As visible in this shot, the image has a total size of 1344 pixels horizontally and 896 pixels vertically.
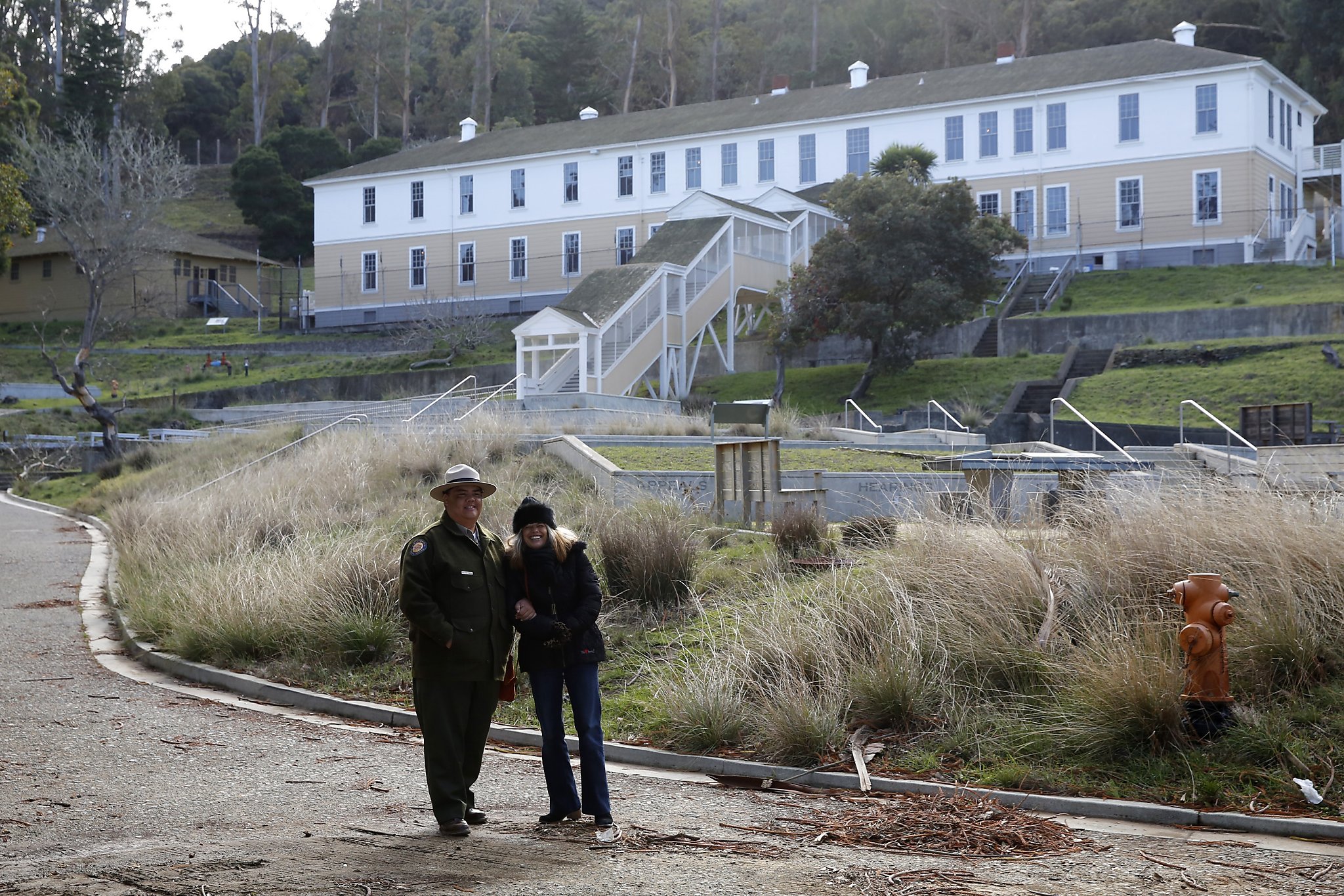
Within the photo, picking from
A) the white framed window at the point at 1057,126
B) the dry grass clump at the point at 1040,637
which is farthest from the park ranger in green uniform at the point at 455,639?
the white framed window at the point at 1057,126

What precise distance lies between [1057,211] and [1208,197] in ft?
16.4

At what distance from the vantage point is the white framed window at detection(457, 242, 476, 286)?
59.3 metres

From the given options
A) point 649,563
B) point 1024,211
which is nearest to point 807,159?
point 1024,211

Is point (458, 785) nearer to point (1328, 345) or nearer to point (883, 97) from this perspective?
point (1328, 345)

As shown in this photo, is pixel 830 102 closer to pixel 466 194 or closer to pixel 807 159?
pixel 807 159

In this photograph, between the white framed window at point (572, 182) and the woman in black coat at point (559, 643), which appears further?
the white framed window at point (572, 182)

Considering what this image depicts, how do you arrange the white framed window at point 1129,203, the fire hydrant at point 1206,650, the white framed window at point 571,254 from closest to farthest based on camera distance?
the fire hydrant at point 1206,650
the white framed window at point 1129,203
the white framed window at point 571,254

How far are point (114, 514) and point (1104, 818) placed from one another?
A: 18907 millimetres

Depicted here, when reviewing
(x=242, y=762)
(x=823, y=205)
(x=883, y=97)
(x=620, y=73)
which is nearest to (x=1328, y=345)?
(x=823, y=205)

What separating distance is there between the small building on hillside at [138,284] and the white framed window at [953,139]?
1352 inches

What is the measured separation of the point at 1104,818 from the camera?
7.37m

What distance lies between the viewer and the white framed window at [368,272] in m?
61.8

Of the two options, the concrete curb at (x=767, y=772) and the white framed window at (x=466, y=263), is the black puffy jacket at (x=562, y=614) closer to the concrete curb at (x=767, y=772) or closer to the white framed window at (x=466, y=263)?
the concrete curb at (x=767, y=772)

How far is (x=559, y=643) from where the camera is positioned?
23.1 feet
